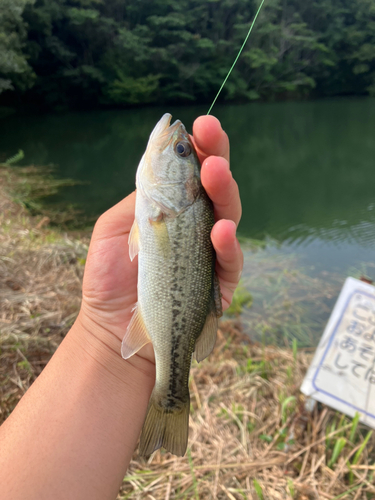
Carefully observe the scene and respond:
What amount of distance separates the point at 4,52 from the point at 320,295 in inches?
723

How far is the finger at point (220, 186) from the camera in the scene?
167 cm

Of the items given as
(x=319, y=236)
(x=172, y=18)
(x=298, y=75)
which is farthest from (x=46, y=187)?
(x=298, y=75)

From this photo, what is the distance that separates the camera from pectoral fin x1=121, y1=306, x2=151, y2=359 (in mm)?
1737

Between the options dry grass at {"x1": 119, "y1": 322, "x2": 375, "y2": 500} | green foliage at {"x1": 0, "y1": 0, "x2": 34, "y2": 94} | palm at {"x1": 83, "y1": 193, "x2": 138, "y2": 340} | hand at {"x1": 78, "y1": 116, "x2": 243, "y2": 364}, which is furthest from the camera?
green foliage at {"x1": 0, "y1": 0, "x2": 34, "y2": 94}

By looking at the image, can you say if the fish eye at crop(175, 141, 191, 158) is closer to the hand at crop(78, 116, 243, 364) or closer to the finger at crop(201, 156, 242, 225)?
the hand at crop(78, 116, 243, 364)

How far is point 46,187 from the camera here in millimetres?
10734

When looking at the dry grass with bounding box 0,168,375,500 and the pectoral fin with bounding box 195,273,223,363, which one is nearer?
the pectoral fin with bounding box 195,273,223,363

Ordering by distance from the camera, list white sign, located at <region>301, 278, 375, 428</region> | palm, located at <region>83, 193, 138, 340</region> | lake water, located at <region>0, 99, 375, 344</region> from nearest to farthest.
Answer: palm, located at <region>83, 193, 138, 340</region> → white sign, located at <region>301, 278, 375, 428</region> → lake water, located at <region>0, 99, 375, 344</region>


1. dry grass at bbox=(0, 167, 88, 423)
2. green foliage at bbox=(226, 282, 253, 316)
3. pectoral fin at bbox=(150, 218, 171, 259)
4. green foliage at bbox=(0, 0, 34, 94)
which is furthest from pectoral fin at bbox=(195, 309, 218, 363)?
green foliage at bbox=(0, 0, 34, 94)

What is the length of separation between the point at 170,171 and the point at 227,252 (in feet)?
1.76

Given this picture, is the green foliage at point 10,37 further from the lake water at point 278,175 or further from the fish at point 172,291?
the fish at point 172,291

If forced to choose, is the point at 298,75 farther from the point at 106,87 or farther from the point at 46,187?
the point at 46,187

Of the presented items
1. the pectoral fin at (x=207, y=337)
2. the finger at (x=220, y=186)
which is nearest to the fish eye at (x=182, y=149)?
the finger at (x=220, y=186)

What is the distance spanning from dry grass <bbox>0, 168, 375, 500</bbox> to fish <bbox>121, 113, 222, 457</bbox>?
3.89 ft
